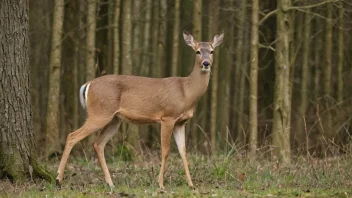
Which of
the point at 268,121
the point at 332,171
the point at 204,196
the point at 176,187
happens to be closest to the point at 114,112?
the point at 176,187

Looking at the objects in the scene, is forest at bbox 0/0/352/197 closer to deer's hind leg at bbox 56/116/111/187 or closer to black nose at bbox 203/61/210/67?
deer's hind leg at bbox 56/116/111/187

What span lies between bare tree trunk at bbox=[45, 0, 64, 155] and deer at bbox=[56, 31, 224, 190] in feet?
13.1

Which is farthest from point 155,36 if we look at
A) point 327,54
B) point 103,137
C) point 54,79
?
point 103,137

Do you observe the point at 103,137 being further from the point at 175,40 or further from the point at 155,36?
the point at 155,36

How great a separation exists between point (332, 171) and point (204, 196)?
8.78 ft

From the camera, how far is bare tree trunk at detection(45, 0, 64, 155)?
47.5 feet

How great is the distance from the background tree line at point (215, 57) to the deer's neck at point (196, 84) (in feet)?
5.17

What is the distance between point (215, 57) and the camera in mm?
19188

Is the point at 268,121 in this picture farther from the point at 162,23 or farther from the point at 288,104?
the point at 288,104

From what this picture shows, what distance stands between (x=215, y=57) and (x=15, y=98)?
9.72 m

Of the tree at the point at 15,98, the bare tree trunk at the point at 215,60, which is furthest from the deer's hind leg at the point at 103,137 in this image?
the bare tree trunk at the point at 215,60

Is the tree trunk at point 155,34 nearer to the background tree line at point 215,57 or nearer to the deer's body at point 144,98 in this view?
the background tree line at point 215,57

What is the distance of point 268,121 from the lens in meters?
20.4

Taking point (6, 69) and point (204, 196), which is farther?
point (6, 69)
